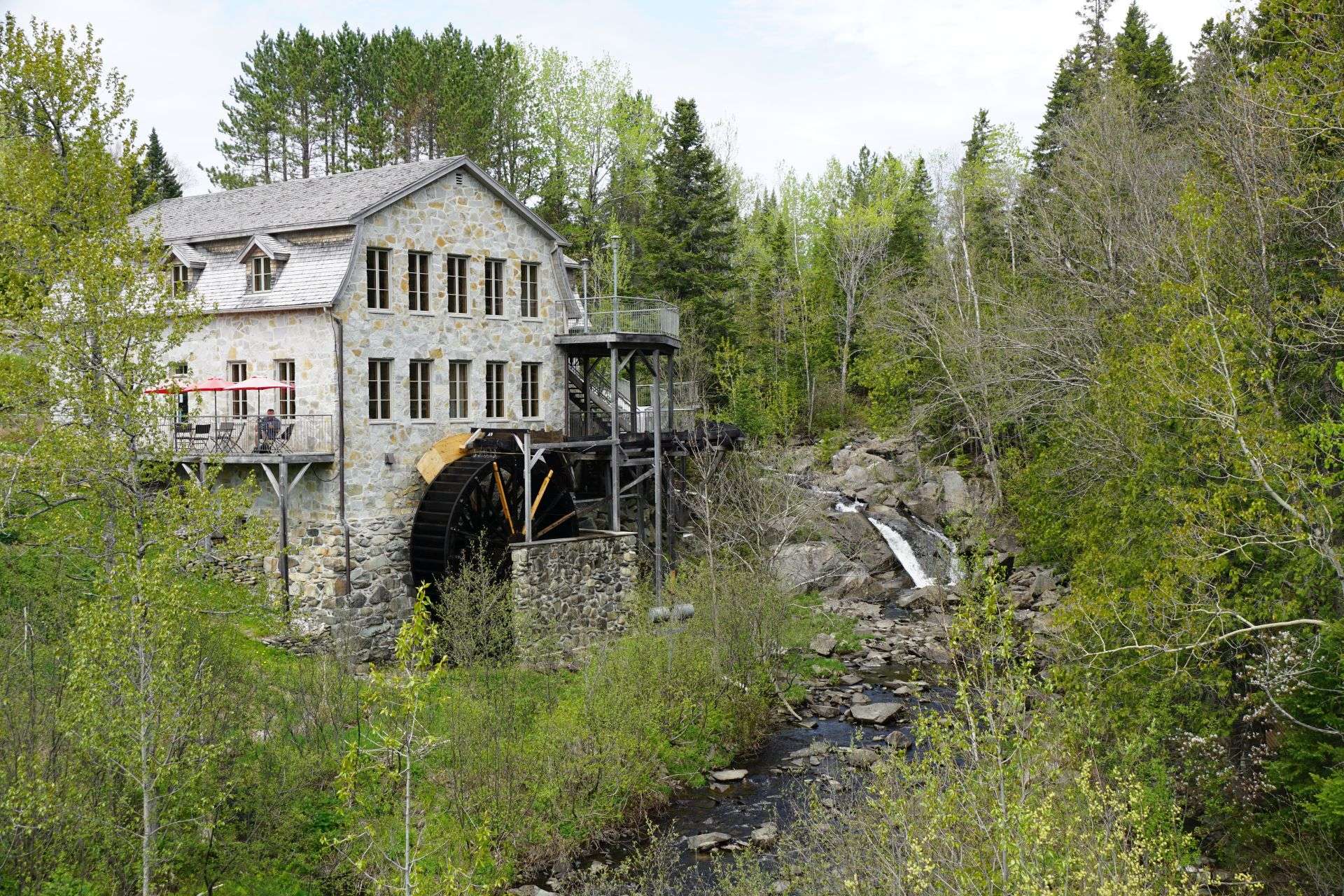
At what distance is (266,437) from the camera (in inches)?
918

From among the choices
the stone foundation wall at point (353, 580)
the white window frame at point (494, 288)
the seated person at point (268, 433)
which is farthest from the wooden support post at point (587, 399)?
the seated person at point (268, 433)

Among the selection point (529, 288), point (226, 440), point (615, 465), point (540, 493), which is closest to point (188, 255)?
point (226, 440)

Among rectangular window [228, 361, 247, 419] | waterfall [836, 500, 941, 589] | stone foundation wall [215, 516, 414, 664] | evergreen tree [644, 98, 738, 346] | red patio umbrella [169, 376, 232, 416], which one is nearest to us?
red patio umbrella [169, 376, 232, 416]

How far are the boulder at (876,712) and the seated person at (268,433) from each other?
13807 millimetres

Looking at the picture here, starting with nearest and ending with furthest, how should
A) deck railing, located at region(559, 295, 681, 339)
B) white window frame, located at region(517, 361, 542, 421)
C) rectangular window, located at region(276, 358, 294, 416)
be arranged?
rectangular window, located at region(276, 358, 294, 416)
white window frame, located at region(517, 361, 542, 421)
deck railing, located at region(559, 295, 681, 339)

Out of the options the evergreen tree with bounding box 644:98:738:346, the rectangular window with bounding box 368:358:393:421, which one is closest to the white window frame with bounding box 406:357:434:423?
the rectangular window with bounding box 368:358:393:421

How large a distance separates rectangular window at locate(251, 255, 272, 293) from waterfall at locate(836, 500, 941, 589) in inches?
752

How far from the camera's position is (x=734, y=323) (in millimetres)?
43562

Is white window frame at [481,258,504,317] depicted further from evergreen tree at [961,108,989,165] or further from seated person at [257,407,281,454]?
evergreen tree at [961,108,989,165]

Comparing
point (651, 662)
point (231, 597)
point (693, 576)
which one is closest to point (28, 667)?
point (231, 597)

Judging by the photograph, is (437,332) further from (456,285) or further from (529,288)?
(529,288)

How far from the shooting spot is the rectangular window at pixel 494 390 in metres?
27.1

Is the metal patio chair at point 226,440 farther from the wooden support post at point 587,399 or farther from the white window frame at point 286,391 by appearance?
the wooden support post at point 587,399

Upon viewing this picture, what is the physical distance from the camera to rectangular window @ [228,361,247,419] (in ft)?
82.8
